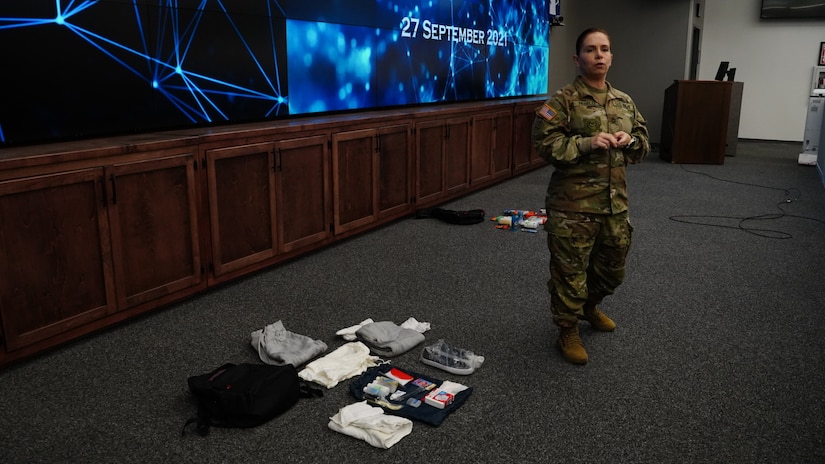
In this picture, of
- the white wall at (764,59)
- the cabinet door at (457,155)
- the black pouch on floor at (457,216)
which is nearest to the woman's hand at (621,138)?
the black pouch on floor at (457,216)

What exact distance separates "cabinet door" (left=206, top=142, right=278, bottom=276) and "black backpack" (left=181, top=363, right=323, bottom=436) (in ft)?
4.44

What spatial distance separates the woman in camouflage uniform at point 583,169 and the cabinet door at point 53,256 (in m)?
2.01

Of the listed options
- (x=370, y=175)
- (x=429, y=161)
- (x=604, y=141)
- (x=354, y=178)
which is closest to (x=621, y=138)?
(x=604, y=141)

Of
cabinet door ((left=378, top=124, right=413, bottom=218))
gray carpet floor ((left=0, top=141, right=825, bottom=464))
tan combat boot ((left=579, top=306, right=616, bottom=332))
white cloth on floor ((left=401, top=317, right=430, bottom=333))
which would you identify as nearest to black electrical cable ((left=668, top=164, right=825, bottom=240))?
gray carpet floor ((left=0, top=141, right=825, bottom=464))

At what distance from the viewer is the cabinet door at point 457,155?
6.28 meters

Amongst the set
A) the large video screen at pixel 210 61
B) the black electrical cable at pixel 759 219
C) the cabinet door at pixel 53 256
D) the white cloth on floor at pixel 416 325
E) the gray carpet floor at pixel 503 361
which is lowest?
the gray carpet floor at pixel 503 361

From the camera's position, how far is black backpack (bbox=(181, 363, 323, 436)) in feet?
8.11

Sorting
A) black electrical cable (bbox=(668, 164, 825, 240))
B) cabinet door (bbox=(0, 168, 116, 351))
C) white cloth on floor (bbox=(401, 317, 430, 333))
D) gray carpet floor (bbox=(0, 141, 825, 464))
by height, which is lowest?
gray carpet floor (bbox=(0, 141, 825, 464))

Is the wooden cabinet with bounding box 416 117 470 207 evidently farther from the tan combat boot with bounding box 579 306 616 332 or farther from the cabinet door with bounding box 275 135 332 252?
the tan combat boot with bounding box 579 306 616 332

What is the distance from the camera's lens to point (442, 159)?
6191 mm

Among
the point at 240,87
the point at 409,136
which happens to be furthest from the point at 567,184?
the point at 409,136

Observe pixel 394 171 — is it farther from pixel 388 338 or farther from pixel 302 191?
pixel 388 338

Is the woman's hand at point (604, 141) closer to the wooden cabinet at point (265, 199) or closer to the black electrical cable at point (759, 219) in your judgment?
the wooden cabinet at point (265, 199)

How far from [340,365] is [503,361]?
697mm
